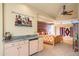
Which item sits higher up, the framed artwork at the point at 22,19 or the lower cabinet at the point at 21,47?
the framed artwork at the point at 22,19

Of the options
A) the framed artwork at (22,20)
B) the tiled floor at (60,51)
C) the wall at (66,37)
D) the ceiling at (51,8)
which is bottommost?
the tiled floor at (60,51)

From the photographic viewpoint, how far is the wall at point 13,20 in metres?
2.24

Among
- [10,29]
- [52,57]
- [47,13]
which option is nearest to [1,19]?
[10,29]

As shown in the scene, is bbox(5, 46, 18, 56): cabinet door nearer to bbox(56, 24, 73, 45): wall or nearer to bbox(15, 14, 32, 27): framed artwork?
bbox(15, 14, 32, 27): framed artwork

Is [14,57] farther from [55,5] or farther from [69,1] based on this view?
[69,1]

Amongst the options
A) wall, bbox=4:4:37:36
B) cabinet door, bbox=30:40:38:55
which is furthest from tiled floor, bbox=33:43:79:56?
wall, bbox=4:4:37:36

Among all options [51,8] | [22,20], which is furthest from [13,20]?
[51,8]

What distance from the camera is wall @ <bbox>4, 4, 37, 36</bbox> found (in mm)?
2242

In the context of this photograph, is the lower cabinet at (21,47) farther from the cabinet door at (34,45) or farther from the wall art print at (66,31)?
the wall art print at (66,31)

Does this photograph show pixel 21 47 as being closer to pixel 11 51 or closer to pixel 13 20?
pixel 11 51

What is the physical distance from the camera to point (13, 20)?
2408 mm

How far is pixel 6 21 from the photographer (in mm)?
2287

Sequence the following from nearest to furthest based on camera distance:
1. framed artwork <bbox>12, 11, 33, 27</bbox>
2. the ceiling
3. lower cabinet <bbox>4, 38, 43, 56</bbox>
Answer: the ceiling
lower cabinet <bbox>4, 38, 43, 56</bbox>
framed artwork <bbox>12, 11, 33, 27</bbox>

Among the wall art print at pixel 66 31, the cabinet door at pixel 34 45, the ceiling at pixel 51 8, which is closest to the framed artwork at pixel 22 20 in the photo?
the ceiling at pixel 51 8
